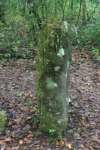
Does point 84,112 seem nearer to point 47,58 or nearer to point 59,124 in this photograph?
point 59,124

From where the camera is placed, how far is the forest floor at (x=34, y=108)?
189 inches

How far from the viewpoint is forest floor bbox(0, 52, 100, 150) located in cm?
481

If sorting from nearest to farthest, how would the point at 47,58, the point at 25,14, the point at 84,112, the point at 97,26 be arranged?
the point at 47,58, the point at 84,112, the point at 97,26, the point at 25,14

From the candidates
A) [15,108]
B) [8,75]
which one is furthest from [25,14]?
[15,108]

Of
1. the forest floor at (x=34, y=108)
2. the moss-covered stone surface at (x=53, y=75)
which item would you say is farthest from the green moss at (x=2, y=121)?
the moss-covered stone surface at (x=53, y=75)

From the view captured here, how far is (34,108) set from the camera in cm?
569

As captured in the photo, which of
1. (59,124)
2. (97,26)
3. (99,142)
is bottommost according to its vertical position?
(99,142)

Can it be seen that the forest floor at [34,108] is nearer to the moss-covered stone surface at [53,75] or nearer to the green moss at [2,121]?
the green moss at [2,121]

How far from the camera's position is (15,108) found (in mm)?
5848

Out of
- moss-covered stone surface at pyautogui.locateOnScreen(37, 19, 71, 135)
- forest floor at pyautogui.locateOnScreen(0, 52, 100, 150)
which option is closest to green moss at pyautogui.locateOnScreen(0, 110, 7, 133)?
forest floor at pyautogui.locateOnScreen(0, 52, 100, 150)

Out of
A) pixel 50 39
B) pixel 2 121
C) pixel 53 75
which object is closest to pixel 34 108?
pixel 2 121

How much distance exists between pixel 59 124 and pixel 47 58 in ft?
3.22

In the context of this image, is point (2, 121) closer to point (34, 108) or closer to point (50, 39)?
point (34, 108)

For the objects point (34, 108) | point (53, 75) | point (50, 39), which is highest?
point (50, 39)
